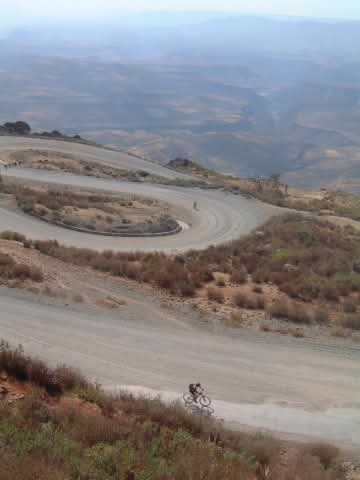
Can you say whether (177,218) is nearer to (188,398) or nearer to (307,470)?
(188,398)

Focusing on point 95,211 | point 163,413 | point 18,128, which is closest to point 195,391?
point 163,413

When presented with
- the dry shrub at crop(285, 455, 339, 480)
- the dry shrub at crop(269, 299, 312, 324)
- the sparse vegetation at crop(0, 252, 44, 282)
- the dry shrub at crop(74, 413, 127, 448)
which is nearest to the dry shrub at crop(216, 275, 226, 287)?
the dry shrub at crop(269, 299, 312, 324)

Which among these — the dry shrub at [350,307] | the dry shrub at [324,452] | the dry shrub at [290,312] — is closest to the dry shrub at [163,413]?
the dry shrub at [324,452]

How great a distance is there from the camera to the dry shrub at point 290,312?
53.5ft

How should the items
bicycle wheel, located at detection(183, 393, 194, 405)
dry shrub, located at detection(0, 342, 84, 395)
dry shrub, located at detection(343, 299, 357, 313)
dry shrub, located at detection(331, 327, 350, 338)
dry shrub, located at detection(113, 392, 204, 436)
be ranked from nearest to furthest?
dry shrub, located at detection(113, 392, 204, 436) → dry shrub, located at detection(0, 342, 84, 395) → bicycle wheel, located at detection(183, 393, 194, 405) → dry shrub, located at detection(331, 327, 350, 338) → dry shrub, located at detection(343, 299, 357, 313)

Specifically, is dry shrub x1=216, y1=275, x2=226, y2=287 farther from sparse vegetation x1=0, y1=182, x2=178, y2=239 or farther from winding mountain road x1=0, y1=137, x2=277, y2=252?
sparse vegetation x1=0, y1=182, x2=178, y2=239

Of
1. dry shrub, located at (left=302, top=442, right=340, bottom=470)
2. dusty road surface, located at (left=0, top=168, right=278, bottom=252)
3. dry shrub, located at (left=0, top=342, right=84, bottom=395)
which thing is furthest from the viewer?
dusty road surface, located at (left=0, top=168, right=278, bottom=252)

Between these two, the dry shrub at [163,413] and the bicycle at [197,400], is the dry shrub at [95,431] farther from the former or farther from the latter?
the bicycle at [197,400]

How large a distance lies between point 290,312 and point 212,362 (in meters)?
4.76

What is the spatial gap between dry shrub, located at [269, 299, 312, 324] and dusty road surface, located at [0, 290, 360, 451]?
5.90ft

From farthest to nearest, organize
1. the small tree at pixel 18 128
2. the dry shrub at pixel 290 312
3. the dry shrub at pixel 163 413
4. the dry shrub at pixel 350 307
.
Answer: the small tree at pixel 18 128
the dry shrub at pixel 350 307
the dry shrub at pixel 290 312
the dry shrub at pixel 163 413

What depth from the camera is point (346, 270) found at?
22547 mm

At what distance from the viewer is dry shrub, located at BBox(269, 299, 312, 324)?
53.5ft

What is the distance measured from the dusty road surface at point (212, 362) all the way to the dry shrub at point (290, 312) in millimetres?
1797
